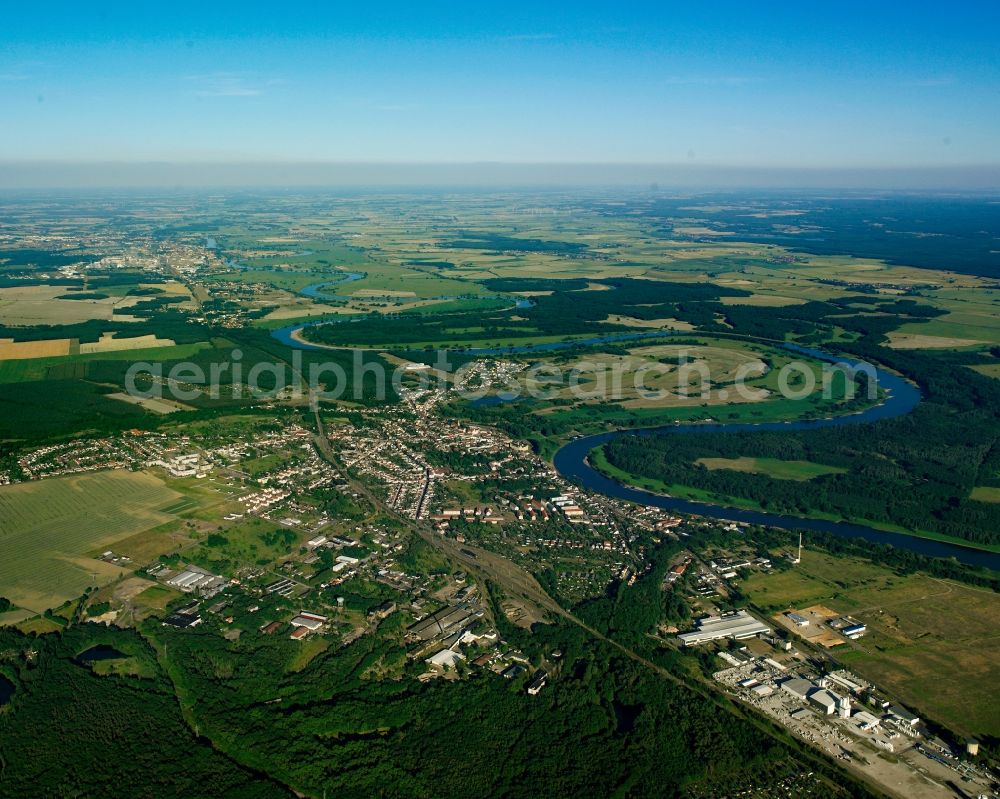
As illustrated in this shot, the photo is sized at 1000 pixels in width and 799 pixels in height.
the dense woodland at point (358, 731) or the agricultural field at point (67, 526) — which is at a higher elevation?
the agricultural field at point (67, 526)

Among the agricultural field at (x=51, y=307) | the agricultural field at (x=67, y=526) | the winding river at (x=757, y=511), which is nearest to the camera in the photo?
the agricultural field at (x=67, y=526)

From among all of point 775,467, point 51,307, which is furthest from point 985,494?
point 51,307

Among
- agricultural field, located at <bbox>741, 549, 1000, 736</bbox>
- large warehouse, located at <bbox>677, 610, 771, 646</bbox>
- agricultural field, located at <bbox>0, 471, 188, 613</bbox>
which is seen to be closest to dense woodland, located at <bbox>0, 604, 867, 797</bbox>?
large warehouse, located at <bbox>677, 610, 771, 646</bbox>

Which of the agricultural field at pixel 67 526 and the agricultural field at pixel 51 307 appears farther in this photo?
the agricultural field at pixel 51 307

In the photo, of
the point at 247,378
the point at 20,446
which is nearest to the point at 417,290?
the point at 247,378

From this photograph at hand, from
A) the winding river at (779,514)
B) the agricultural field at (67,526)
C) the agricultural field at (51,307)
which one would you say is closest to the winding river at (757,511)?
the winding river at (779,514)

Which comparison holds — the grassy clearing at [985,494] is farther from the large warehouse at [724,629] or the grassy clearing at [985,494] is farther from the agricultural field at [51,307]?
the agricultural field at [51,307]

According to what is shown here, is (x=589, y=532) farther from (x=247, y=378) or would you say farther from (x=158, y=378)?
(x=158, y=378)

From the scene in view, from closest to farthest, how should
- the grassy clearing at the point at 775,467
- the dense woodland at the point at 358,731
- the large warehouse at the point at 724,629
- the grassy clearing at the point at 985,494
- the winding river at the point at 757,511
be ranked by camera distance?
the dense woodland at the point at 358,731 < the large warehouse at the point at 724,629 < the winding river at the point at 757,511 < the grassy clearing at the point at 985,494 < the grassy clearing at the point at 775,467
